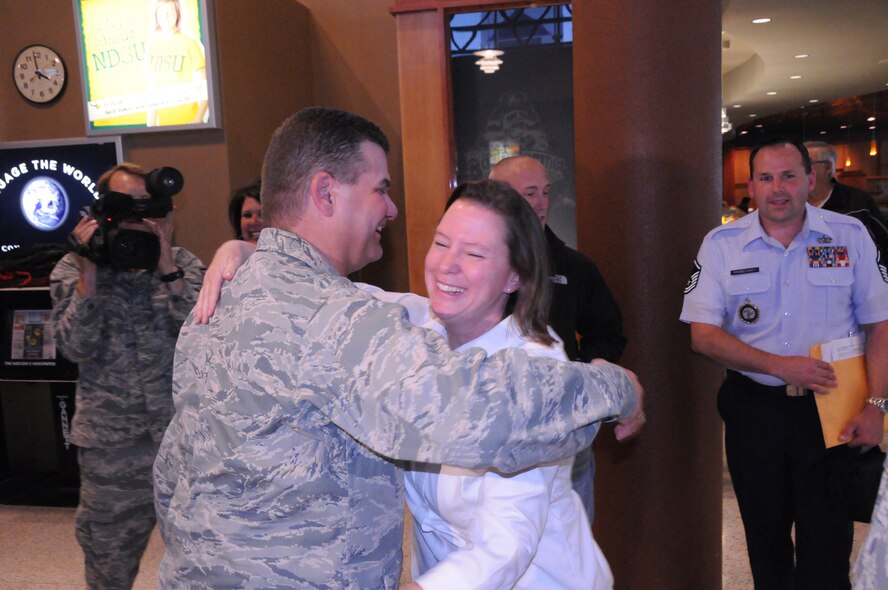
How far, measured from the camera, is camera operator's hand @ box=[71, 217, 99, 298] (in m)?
2.34

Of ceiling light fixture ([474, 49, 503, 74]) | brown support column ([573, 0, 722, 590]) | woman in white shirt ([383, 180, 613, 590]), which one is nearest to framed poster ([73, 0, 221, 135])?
ceiling light fixture ([474, 49, 503, 74])

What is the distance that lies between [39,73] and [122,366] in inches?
→ 147

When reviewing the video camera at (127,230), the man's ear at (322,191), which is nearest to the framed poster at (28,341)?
the video camera at (127,230)

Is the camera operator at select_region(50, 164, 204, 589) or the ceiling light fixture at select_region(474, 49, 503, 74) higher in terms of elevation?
the ceiling light fixture at select_region(474, 49, 503, 74)

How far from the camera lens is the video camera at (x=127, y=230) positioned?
7.57ft

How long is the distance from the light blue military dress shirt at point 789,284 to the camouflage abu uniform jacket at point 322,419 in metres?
1.61

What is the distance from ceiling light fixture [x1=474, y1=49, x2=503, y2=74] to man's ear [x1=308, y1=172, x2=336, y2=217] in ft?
13.8

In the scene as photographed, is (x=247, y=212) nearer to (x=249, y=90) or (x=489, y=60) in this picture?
(x=249, y=90)

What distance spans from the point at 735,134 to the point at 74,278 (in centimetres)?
1691

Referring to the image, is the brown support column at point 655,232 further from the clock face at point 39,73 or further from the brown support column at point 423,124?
the clock face at point 39,73

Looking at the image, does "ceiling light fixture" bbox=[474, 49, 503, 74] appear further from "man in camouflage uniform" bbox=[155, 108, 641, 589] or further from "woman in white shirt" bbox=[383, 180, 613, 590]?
"man in camouflage uniform" bbox=[155, 108, 641, 589]

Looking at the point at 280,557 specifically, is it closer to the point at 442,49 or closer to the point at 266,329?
the point at 266,329

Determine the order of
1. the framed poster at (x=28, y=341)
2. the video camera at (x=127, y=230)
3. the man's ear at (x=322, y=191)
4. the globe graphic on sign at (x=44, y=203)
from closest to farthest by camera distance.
→ the man's ear at (x=322, y=191) < the video camera at (x=127, y=230) < the framed poster at (x=28, y=341) < the globe graphic on sign at (x=44, y=203)

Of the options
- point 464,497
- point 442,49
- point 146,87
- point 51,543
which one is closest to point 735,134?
point 442,49
